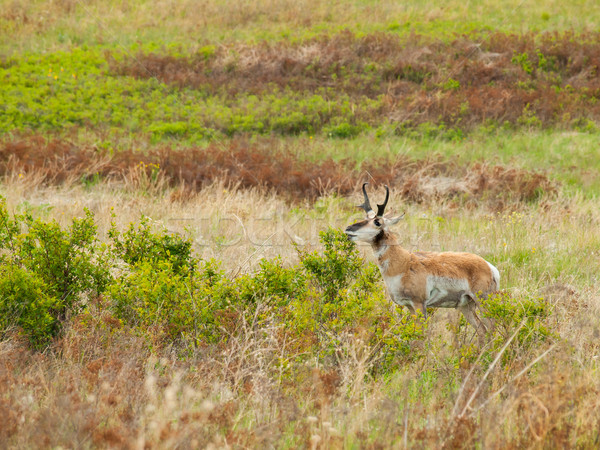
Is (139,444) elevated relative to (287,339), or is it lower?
elevated

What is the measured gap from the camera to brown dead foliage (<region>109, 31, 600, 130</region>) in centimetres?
2200

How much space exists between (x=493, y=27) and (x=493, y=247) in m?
20.9

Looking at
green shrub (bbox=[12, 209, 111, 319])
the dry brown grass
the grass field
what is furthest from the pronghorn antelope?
green shrub (bbox=[12, 209, 111, 319])

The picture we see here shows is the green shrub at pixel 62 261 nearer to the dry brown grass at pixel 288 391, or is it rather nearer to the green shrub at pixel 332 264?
the dry brown grass at pixel 288 391

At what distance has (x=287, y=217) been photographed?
12.5 metres

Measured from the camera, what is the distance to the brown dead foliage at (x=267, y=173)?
1485 centimetres

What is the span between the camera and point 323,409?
4.11 m

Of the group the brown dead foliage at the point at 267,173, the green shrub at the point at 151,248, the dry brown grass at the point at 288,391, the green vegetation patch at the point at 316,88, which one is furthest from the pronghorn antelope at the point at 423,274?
the green vegetation patch at the point at 316,88

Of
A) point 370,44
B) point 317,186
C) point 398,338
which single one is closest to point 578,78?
point 370,44

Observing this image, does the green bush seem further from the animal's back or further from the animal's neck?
the animal's back

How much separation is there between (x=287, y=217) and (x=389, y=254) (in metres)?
5.71

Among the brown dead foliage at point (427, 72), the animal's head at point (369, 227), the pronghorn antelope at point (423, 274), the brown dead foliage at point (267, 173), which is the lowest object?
the brown dead foliage at point (267, 173)

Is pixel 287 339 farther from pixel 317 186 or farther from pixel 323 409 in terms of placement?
pixel 317 186

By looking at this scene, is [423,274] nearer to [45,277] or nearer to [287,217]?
[45,277]
